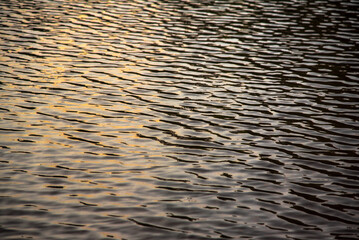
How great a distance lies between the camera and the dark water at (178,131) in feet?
39.2

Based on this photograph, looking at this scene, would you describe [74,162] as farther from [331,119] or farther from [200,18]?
[200,18]

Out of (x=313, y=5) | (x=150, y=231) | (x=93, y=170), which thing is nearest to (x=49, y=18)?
(x=313, y=5)

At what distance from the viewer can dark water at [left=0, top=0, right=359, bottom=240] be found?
11961 mm

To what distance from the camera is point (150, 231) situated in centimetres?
1135

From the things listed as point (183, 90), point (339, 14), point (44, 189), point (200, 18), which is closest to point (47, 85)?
point (183, 90)

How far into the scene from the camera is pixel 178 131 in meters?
17.2

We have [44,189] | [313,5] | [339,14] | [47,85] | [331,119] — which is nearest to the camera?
[44,189]

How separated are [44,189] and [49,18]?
23352 mm

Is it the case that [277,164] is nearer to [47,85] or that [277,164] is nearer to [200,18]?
[47,85]

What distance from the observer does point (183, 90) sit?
2147cm

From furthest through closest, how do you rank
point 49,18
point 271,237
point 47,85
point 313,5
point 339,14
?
point 313,5, point 339,14, point 49,18, point 47,85, point 271,237

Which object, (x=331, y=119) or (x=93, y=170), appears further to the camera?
(x=331, y=119)

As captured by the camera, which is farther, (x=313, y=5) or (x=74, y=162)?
(x=313, y=5)

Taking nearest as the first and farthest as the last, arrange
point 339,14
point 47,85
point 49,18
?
point 47,85 → point 49,18 → point 339,14
